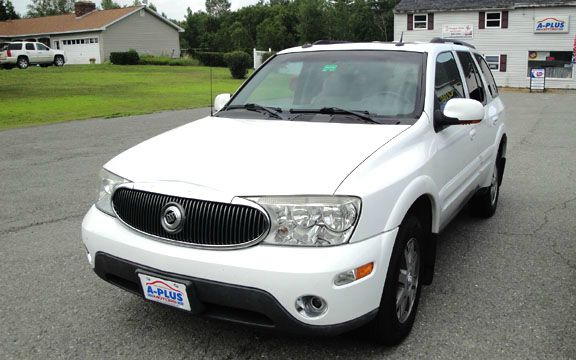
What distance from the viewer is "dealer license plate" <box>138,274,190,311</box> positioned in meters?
2.85

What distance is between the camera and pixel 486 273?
4.31 meters

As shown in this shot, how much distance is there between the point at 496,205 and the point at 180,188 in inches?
169

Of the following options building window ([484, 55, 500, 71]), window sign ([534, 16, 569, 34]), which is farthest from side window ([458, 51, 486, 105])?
building window ([484, 55, 500, 71])

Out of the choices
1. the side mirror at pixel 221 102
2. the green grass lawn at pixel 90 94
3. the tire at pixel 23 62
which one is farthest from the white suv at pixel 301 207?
the tire at pixel 23 62

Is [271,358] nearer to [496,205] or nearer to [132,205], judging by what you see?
[132,205]

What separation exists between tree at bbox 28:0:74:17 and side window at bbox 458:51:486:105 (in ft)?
378

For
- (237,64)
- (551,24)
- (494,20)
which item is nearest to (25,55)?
(237,64)

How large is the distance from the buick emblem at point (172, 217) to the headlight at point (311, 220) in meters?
0.48

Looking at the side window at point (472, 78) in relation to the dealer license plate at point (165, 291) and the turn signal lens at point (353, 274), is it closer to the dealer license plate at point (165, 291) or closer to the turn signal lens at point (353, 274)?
the turn signal lens at point (353, 274)

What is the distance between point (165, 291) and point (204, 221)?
45 cm

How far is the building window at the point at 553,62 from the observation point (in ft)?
121

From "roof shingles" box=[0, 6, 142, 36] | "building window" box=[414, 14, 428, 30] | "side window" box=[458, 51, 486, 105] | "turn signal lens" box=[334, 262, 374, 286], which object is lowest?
"turn signal lens" box=[334, 262, 374, 286]

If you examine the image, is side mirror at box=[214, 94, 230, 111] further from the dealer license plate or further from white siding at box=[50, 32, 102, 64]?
white siding at box=[50, 32, 102, 64]

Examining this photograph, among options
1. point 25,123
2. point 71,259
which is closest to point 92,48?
point 25,123
